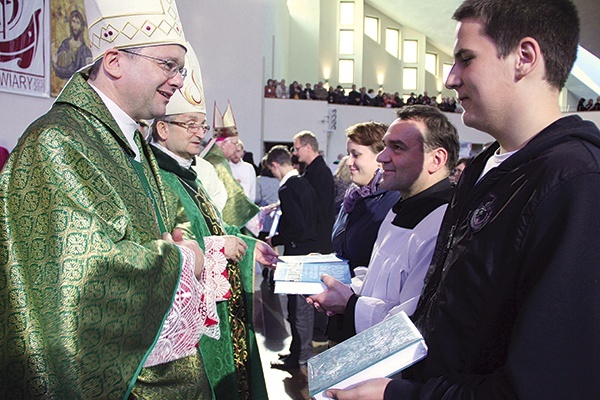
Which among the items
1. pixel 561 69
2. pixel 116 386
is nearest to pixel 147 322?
pixel 116 386

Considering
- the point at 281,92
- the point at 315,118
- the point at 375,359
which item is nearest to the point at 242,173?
the point at 375,359

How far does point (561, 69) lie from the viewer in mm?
1055

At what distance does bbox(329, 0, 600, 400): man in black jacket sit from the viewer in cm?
86

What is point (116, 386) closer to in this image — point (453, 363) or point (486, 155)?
point (453, 363)

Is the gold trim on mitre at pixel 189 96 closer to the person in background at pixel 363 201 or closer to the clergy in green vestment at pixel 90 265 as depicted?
the person in background at pixel 363 201

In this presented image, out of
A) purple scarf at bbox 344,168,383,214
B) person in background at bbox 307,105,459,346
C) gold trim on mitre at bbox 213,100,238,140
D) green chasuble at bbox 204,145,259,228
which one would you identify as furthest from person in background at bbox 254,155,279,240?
person in background at bbox 307,105,459,346

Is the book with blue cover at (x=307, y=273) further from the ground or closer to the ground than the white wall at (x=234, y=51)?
closer to the ground

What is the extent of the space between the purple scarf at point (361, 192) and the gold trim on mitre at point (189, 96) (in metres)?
0.86

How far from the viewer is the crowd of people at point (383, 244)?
0.89 metres

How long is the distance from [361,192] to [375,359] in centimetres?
170

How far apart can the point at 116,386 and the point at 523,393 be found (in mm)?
941

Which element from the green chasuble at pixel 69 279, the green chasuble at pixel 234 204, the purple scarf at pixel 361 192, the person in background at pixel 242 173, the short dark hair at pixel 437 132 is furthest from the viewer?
the person in background at pixel 242 173

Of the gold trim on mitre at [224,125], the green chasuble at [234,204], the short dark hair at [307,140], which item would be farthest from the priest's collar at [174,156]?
the gold trim on mitre at [224,125]

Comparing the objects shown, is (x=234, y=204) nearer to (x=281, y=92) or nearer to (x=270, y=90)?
(x=270, y=90)
